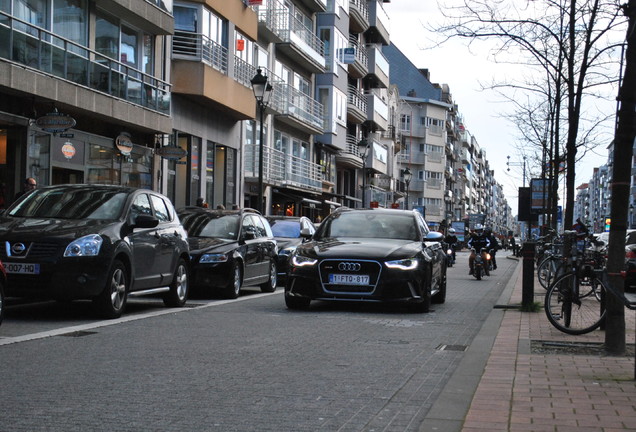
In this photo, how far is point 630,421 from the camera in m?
5.62

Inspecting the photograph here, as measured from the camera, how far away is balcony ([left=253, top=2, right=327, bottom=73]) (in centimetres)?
3944

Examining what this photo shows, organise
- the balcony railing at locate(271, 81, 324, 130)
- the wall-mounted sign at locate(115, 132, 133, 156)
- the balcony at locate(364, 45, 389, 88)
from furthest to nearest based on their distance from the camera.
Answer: the balcony at locate(364, 45, 389, 88), the balcony railing at locate(271, 81, 324, 130), the wall-mounted sign at locate(115, 132, 133, 156)

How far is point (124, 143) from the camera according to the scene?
27.2 meters

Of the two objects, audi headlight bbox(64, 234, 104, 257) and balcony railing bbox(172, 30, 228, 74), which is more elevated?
balcony railing bbox(172, 30, 228, 74)

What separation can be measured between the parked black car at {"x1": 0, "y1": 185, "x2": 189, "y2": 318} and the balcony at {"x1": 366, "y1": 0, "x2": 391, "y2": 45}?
5288 centimetres

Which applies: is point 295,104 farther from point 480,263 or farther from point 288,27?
point 480,263

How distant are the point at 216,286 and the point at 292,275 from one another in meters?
2.77

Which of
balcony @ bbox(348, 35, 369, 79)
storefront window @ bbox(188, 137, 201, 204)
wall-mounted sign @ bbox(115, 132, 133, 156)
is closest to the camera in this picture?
wall-mounted sign @ bbox(115, 132, 133, 156)

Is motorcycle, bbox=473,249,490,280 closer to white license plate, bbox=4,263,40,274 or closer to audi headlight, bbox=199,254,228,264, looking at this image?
audi headlight, bbox=199,254,228,264

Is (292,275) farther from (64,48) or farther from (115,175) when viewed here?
(115,175)

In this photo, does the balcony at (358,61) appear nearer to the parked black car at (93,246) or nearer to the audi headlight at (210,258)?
the audi headlight at (210,258)

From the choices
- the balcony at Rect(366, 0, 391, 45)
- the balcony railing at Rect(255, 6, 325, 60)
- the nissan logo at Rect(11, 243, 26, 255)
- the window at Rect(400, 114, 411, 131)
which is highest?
the balcony at Rect(366, 0, 391, 45)

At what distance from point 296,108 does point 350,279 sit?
1210 inches

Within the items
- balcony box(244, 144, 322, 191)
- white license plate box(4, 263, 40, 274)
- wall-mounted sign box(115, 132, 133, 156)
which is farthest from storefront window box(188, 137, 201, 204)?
white license plate box(4, 263, 40, 274)
